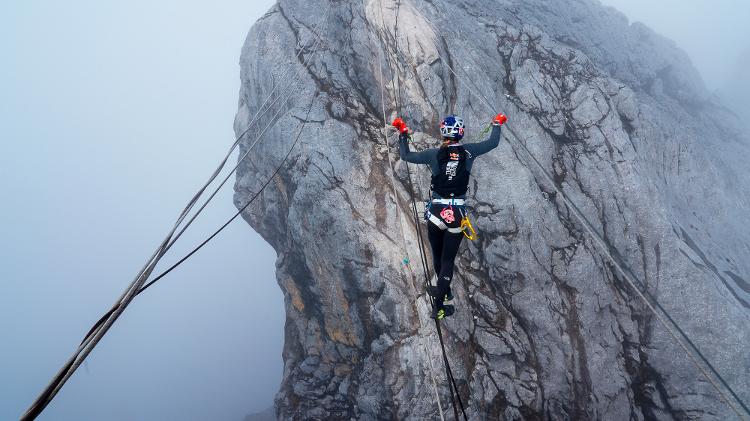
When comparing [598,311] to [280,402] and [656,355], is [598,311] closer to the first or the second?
[656,355]

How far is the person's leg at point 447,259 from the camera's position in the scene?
8453 millimetres

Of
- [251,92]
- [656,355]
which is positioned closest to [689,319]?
[656,355]

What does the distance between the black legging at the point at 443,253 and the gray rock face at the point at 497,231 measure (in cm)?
457

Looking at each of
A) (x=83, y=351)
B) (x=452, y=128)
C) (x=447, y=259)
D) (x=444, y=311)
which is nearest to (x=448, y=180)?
(x=452, y=128)

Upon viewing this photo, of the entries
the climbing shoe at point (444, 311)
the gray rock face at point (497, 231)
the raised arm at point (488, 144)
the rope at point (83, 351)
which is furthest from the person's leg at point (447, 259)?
the rope at point (83, 351)

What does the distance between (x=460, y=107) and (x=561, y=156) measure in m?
4.91

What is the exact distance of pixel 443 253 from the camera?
863 centimetres

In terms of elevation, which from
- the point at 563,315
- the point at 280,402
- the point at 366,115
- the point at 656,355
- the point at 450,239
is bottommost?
the point at 280,402

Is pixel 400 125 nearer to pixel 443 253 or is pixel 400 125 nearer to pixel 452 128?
pixel 452 128

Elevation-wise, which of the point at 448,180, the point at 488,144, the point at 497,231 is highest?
the point at 488,144

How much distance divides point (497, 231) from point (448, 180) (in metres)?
6.47

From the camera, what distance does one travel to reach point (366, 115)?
15.4 m

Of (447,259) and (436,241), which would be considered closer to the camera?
(447,259)

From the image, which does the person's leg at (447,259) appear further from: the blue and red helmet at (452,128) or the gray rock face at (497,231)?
the gray rock face at (497,231)
